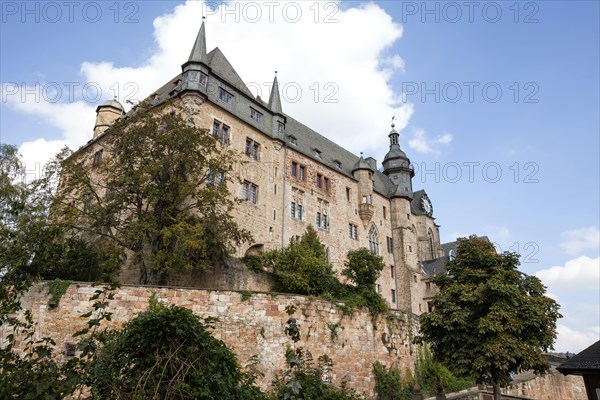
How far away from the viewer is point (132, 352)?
6406 millimetres

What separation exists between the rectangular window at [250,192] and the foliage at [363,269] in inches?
299

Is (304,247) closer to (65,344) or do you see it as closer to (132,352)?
(65,344)

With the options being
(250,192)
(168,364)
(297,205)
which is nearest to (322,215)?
(297,205)

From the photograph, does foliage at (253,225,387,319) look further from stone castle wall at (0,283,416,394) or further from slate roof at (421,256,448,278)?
slate roof at (421,256,448,278)

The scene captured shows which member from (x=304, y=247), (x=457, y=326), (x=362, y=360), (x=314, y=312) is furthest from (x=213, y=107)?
(x=457, y=326)

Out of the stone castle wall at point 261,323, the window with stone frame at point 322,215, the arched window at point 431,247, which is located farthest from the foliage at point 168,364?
the arched window at point 431,247

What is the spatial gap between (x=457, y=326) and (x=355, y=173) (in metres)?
24.8

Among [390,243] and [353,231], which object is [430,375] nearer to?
[353,231]

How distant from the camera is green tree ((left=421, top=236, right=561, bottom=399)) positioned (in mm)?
15258

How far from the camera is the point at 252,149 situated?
29.8 m

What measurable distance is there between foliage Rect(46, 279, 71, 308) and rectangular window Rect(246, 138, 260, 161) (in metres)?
15.1

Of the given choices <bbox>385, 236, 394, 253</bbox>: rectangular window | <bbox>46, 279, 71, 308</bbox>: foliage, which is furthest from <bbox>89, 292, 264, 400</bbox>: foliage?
<bbox>385, 236, 394, 253</bbox>: rectangular window

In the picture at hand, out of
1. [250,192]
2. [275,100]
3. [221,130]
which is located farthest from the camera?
[275,100]

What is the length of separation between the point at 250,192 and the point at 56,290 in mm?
14297
